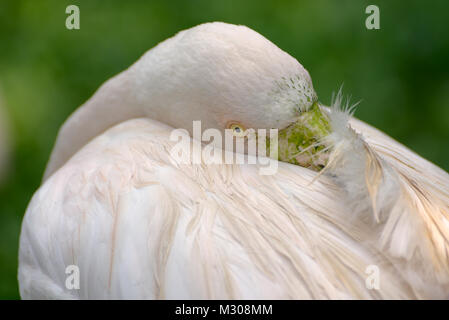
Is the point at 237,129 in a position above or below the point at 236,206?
above

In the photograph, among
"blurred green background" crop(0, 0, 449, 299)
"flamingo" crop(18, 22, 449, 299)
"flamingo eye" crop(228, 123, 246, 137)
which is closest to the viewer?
"flamingo" crop(18, 22, 449, 299)

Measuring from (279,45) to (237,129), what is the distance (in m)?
1.44

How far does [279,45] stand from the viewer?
101 inches

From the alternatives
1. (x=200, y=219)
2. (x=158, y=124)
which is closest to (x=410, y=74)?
(x=158, y=124)

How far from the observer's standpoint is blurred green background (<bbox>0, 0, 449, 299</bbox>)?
252 centimetres

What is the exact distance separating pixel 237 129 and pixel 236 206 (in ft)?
0.58

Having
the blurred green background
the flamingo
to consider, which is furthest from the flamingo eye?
the blurred green background

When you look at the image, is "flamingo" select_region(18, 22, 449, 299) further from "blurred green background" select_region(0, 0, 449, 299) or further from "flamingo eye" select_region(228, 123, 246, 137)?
"blurred green background" select_region(0, 0, 449, 299)

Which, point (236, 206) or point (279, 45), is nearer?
point (236, 206)

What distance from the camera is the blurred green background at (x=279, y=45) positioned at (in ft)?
8.27

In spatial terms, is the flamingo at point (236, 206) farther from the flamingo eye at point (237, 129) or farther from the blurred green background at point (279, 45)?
the blurred green background at point (279, 45)

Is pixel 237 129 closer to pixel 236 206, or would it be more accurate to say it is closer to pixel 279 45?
pixel 236 206

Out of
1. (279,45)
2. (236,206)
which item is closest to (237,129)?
(236,206)

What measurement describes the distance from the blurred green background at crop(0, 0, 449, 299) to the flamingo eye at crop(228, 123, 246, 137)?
1.35 meters
